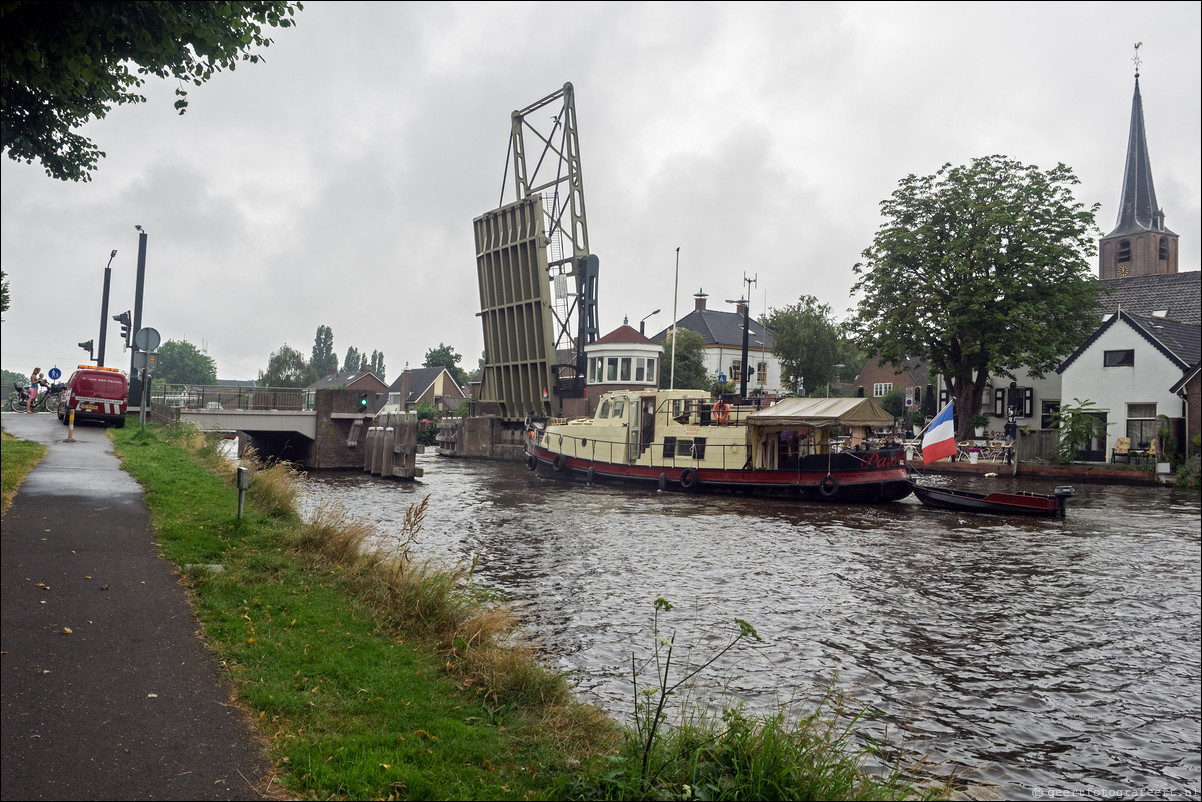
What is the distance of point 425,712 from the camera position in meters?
5.73

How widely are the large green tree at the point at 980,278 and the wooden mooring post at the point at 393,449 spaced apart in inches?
868

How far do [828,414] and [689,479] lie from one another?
243 inches

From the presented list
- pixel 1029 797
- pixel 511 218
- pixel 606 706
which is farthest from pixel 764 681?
pixel 511 218

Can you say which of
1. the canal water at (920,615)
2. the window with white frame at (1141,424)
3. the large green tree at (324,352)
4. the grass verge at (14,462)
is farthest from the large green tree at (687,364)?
the large green tree at (324,352)

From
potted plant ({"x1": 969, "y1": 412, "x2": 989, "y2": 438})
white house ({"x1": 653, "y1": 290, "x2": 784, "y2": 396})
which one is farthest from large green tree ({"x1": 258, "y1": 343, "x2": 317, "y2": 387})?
potted plant ({"x1": 969, "y1": 412, "x2": 989, "y2": 438})

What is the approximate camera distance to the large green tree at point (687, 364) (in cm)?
5784

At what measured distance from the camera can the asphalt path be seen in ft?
14.2

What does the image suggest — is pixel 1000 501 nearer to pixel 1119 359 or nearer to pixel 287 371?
pixel 1119 359

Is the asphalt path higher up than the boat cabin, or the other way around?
the boat cabin

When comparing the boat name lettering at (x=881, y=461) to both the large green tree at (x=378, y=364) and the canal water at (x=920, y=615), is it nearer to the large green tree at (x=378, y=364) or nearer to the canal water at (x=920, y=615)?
the canal water at (x=920, y=615)

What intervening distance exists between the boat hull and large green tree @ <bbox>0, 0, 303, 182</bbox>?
21.1 meters

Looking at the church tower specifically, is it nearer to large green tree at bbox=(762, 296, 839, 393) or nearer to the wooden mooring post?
large green tree at bbox=(762, 296, 839, 393)

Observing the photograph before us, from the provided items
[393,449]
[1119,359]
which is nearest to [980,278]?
[1119,359]

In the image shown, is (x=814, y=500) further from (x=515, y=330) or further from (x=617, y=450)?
(x=515, y=330)
